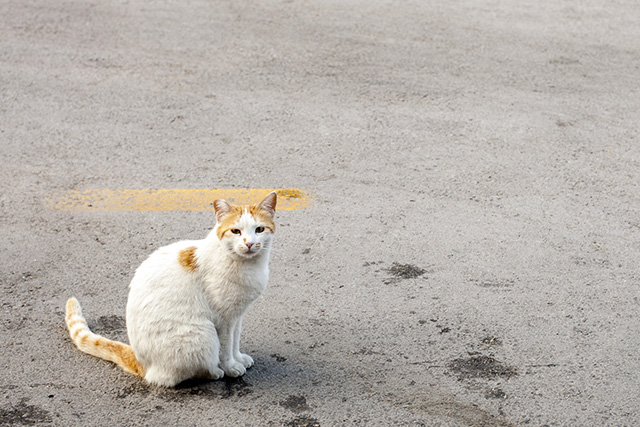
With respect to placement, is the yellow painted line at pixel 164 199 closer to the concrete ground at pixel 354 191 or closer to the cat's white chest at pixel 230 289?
the concrete ground at pixel 354 191

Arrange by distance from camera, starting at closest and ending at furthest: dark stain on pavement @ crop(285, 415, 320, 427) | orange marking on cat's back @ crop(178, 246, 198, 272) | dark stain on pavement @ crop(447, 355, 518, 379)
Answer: dark stain on pavement @ crop(285, 415, 320, 427) → orange marking on cat's back @ crop(178, 246, 198, 272) → dark stain on pavement @ crop(447, 355, 518, 379)

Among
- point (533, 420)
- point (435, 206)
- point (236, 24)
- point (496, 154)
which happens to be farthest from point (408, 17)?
point (533, 420)

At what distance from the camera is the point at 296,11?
29.4 feet

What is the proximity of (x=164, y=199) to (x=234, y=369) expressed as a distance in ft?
7.16

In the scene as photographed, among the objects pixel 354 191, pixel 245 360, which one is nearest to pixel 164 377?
pixel 245 360

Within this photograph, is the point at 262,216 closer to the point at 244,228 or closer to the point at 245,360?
the point at 244,228

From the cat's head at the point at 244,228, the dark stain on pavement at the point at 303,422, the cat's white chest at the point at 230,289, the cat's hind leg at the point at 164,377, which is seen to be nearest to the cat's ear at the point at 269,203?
the cat's head at the point at 244,228

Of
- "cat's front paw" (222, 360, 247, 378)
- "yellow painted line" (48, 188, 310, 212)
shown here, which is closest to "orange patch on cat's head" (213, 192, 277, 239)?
"cat's front paw" (222, 360, 247, 378)

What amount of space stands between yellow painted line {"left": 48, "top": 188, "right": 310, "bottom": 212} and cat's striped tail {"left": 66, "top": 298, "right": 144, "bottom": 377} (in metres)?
1.54

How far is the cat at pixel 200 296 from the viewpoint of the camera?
3.53 metres

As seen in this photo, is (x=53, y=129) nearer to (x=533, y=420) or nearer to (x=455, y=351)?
(x=455, y=351)

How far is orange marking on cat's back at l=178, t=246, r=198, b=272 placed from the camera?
142 inches

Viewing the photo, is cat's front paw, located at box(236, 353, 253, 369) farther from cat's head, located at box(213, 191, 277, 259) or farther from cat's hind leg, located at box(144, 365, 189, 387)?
cat's head, located at box(213, 191, 277, 259)

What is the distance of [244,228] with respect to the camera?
352 centimetres
